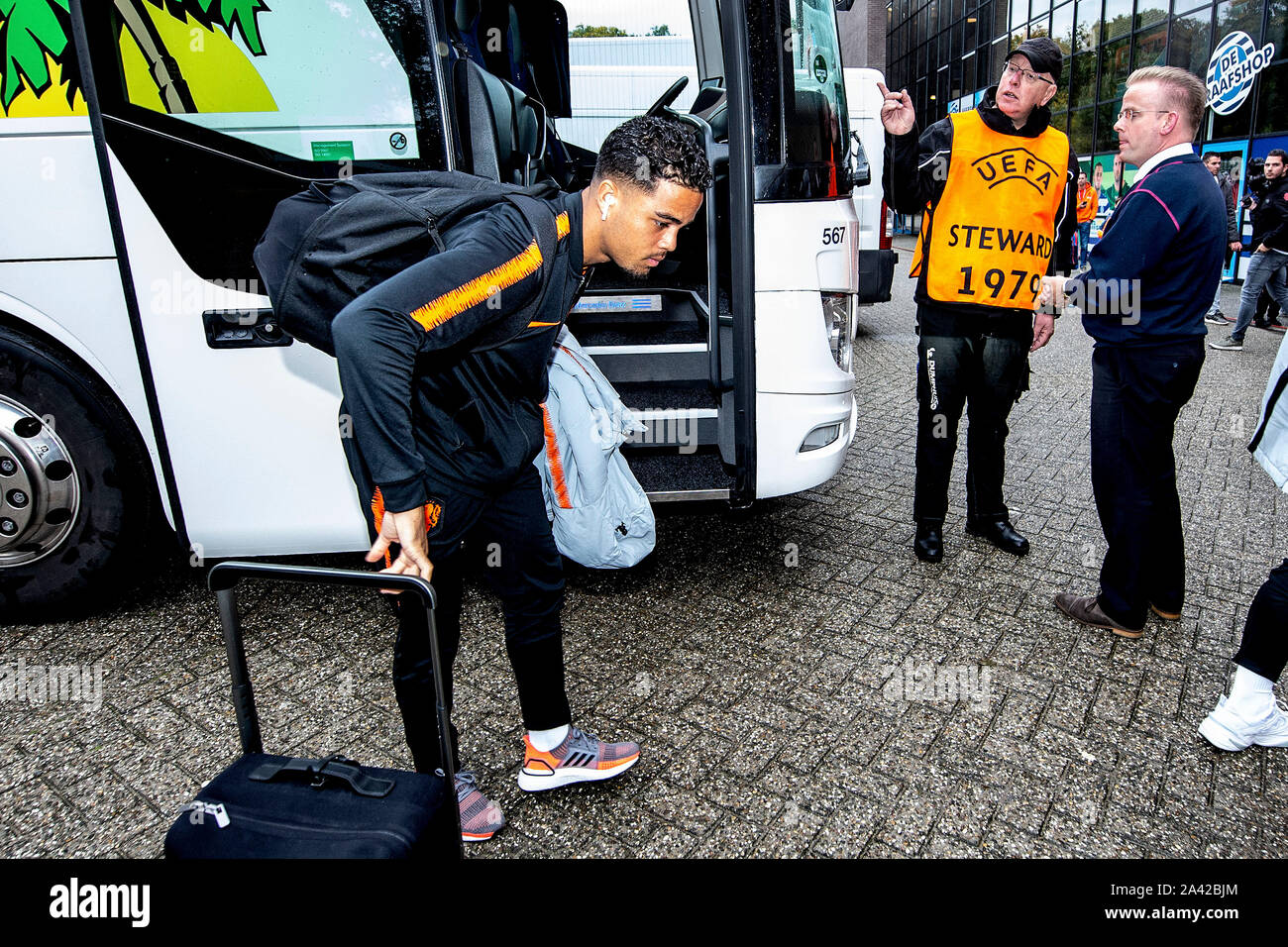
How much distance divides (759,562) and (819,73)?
6.91 ft

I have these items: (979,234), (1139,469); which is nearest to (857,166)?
(979,234)

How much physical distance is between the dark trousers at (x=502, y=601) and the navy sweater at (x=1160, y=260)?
7.30ft

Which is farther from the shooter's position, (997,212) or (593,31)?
(593,31)

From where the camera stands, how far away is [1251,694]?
254 cm

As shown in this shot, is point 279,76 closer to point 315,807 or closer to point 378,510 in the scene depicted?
point 378,510

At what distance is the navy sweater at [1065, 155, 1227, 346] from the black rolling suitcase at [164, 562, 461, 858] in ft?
8.99

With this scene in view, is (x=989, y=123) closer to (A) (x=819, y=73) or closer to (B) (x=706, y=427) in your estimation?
(A) (x=819, y=73)

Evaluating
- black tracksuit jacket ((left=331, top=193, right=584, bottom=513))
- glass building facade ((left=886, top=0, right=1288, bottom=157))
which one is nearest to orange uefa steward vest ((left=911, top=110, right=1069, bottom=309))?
black tracksuit jacket ((left=331, top=193, right=584, bottom=513))

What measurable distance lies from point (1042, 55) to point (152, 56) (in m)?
3.42

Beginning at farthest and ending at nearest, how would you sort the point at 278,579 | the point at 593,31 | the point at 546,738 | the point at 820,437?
the point at 593,31, the point at 820,437, the point at 546,738, the point at 278,579

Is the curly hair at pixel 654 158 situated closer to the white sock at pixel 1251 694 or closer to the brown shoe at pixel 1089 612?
the white sock at pixel 1251 694

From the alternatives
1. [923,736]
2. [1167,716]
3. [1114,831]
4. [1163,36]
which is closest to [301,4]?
[923,736]

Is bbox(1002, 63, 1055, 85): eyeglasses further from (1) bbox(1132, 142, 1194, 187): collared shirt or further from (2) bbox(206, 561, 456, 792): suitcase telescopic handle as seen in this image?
(2) bbox(206, 561, 456, 792): suitcase telescopic handle

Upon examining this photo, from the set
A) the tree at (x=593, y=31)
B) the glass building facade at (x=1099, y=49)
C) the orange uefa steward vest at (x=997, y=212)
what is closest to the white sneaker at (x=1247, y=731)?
the orange uefa steward vest at (x=997, y=212)
